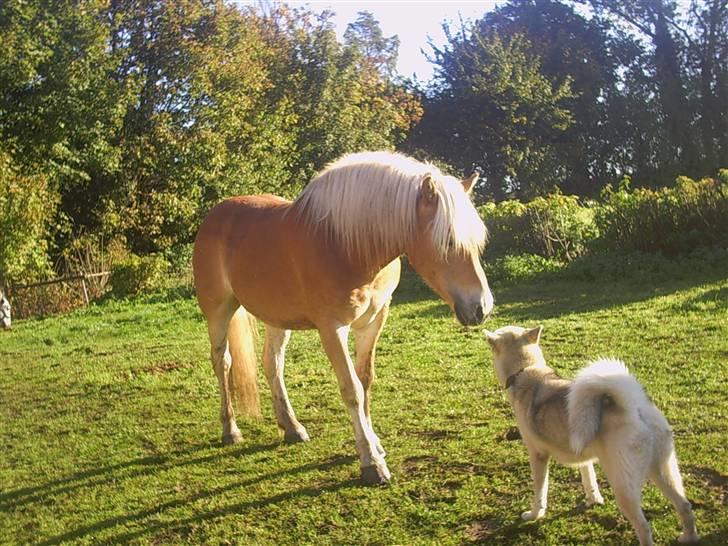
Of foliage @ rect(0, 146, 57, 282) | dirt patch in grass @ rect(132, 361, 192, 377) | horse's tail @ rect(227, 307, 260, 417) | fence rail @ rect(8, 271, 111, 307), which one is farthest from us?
fence rail @ rect(8, 271, 111, 307)

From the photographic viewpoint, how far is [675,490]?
10.3 ft

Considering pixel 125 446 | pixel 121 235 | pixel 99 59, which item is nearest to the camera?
pixel 125 446

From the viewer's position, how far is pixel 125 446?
5891mm

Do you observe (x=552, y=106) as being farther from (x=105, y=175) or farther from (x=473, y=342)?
(x=473, y=342)

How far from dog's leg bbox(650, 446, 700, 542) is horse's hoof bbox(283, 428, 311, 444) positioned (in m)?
2.93

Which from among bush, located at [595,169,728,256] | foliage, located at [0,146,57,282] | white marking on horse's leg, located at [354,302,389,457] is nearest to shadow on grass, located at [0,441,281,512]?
white marking on horse's leg, located at [354,302,389,457]

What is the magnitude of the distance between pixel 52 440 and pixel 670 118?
32840 millimetres

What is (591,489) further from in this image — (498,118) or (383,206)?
(498,118)

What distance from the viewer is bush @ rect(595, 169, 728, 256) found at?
12.9 metres

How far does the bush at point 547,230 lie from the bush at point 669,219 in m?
0.59

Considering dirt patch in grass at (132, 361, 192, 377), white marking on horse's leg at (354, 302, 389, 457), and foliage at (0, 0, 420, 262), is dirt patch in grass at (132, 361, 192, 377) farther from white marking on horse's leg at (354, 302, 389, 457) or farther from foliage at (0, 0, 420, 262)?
foliage at (0, 0, 420, 262)

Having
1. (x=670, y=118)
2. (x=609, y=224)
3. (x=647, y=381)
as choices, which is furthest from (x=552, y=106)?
(x=647, y=381)

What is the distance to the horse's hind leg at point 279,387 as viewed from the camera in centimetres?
552

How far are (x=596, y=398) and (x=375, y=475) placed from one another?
1.78 metres
